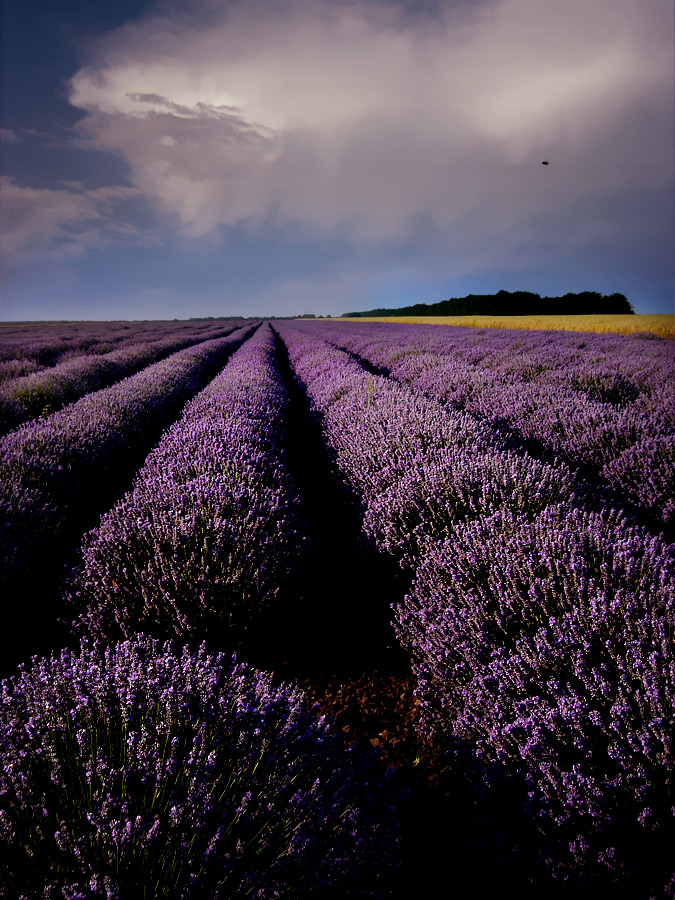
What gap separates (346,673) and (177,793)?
1.12 metres

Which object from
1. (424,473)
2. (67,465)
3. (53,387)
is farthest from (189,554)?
(53,387)

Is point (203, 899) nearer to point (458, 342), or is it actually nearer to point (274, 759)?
point (274, 759)

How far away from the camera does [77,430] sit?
413cm

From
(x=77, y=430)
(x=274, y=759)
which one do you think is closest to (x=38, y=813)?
(x=274, y=759)

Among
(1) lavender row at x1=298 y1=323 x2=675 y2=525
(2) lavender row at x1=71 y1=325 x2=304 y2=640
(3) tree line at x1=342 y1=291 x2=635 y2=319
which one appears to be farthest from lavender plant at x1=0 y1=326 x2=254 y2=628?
(3) tree line at x1=342 y1=291 x2=635 y2=319

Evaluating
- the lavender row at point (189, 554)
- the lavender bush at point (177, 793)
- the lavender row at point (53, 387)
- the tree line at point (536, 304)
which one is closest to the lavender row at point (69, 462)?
the lavender row at point (189, 554)

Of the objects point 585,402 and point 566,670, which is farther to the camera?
point 585,402

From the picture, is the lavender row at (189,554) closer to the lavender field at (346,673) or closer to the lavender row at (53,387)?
the lavender field at (346,673)

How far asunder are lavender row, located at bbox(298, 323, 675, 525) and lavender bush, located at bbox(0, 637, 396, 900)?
2.97m

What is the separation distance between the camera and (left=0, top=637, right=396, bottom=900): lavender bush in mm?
807

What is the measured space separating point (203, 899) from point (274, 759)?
27 cm

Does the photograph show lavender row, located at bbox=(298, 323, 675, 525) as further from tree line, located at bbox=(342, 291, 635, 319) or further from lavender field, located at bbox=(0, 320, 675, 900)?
tree line, located at bbox=(342, 291, 635, 319)

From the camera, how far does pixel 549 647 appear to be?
1.32 metres

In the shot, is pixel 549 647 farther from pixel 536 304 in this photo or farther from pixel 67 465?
pixel 536 304
